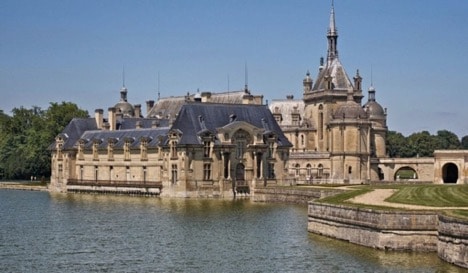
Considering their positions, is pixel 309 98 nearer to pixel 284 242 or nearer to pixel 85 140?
pixel 85 140

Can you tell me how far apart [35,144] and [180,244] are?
73002 mm

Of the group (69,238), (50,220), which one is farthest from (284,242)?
(50,220)

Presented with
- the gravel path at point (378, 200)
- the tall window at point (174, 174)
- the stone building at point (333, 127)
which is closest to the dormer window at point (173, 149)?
the tall window at point (174, 174)

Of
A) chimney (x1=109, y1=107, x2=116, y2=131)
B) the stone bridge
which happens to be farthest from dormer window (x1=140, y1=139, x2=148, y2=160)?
the stone bridge

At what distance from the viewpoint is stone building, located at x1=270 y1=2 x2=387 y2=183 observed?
9462 centimetres

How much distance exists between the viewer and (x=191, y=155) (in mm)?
77438

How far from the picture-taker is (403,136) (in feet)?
543

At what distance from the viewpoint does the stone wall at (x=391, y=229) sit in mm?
36469

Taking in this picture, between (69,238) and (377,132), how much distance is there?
6522 cm

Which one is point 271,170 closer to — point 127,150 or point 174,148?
point 174,148

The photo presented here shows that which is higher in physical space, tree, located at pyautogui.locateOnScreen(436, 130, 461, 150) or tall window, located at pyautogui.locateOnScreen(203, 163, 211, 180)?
tree, located at pyautogui.locateOnScreen(436, 130, 461, 150)

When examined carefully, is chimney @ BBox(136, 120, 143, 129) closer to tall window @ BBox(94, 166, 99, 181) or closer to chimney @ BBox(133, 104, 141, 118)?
tall window @ BBox(94, 166, 99, 181)

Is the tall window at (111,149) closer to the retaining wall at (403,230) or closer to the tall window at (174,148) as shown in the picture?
the tall window at (174,148)

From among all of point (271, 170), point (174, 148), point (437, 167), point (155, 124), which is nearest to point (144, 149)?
point (174, 148)
